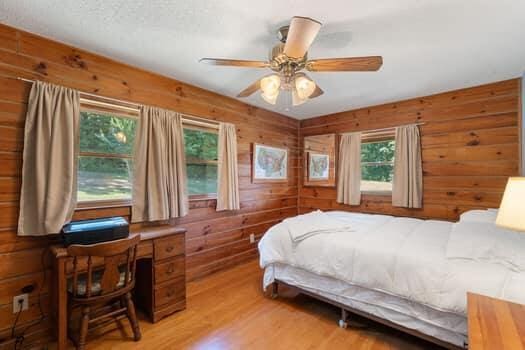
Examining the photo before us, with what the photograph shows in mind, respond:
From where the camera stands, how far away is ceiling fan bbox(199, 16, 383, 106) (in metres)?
1.44

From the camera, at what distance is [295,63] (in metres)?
1.78

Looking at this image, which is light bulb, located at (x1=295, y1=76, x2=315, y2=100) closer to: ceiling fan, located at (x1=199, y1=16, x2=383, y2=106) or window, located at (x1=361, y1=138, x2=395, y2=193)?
ceiling fan, located at (x1=199, y1=16, x2=383, y2=106)

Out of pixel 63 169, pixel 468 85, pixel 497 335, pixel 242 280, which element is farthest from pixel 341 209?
pixel 63 169

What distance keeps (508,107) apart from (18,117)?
187 inches

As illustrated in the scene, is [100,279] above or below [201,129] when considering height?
below

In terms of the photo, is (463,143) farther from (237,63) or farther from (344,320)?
(237,63)

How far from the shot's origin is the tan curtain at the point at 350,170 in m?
3.87

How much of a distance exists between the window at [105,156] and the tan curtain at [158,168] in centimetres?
14

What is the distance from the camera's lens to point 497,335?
939mm

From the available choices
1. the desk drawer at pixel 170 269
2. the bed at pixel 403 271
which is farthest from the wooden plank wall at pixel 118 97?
the bed at pixel 403 271

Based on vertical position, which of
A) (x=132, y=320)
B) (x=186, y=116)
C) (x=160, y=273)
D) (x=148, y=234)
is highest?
(x=186, y=116)

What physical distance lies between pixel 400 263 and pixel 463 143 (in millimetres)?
2248

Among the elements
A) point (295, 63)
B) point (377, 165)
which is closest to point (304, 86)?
point (295, 63)

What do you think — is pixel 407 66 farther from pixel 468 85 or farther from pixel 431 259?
pixel 431 259
